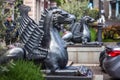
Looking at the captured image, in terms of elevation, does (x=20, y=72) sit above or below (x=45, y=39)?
below

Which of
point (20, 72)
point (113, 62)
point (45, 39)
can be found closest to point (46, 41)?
point (45, 39)

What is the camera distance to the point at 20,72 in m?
7.52

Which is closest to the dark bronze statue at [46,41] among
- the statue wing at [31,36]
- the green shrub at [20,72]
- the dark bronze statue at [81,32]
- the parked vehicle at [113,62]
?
the statue wing at [31,36]

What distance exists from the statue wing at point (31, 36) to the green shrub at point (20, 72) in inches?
37.4

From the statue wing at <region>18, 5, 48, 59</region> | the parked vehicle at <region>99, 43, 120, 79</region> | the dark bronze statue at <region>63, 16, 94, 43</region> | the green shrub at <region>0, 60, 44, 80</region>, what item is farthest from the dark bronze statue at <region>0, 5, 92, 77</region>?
the dark bronze statue at <region>63, 16, 94, 43</region>

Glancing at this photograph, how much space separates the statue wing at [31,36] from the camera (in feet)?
28.9

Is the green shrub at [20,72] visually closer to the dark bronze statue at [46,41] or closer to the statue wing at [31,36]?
the dark bronze statue at [46,41]

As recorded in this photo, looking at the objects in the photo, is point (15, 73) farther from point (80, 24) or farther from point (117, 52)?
point (80, 24)

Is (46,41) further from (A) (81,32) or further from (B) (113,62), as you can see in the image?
(A) (81,32)

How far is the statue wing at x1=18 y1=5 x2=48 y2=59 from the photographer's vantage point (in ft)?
28.9

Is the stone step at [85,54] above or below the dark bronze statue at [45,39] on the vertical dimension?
below

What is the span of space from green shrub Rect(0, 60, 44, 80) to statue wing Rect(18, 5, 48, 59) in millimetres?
950

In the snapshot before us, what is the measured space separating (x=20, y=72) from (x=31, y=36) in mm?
1506

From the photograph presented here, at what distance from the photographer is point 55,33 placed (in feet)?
29.5
